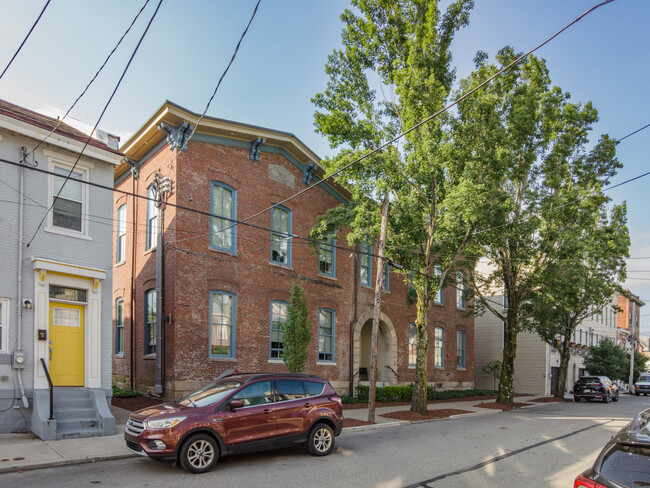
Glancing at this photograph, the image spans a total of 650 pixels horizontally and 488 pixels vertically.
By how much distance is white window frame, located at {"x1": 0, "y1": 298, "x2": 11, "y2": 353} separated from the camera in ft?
39.4

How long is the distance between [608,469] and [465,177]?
44.5 ft

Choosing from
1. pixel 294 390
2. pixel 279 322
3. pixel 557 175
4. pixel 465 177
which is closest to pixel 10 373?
pixel 294 390

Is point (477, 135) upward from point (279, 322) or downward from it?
upward

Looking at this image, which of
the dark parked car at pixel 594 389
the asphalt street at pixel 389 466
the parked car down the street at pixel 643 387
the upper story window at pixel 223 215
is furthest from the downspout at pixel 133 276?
the parked car down the street at pixel 643 387

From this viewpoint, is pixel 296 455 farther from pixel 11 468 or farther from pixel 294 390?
pixel 11 468

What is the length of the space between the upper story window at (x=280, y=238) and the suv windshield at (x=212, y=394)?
10.1m

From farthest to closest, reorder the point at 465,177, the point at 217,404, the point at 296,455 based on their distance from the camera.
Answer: the point at 465,177 < the point at 296,455 < the point at 217,404

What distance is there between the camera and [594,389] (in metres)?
32.1

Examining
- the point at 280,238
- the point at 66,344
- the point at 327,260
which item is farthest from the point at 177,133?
the point at 327,260

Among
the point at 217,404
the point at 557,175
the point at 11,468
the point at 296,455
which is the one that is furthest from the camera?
the point at 557,175

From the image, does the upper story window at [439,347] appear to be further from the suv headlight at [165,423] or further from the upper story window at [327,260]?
the suv headlight at [165,423]

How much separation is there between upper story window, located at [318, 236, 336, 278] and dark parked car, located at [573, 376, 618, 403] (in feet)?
65.5

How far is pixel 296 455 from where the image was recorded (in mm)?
10789

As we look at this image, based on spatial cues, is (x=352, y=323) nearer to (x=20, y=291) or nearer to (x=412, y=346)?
(x=412, y=346)
